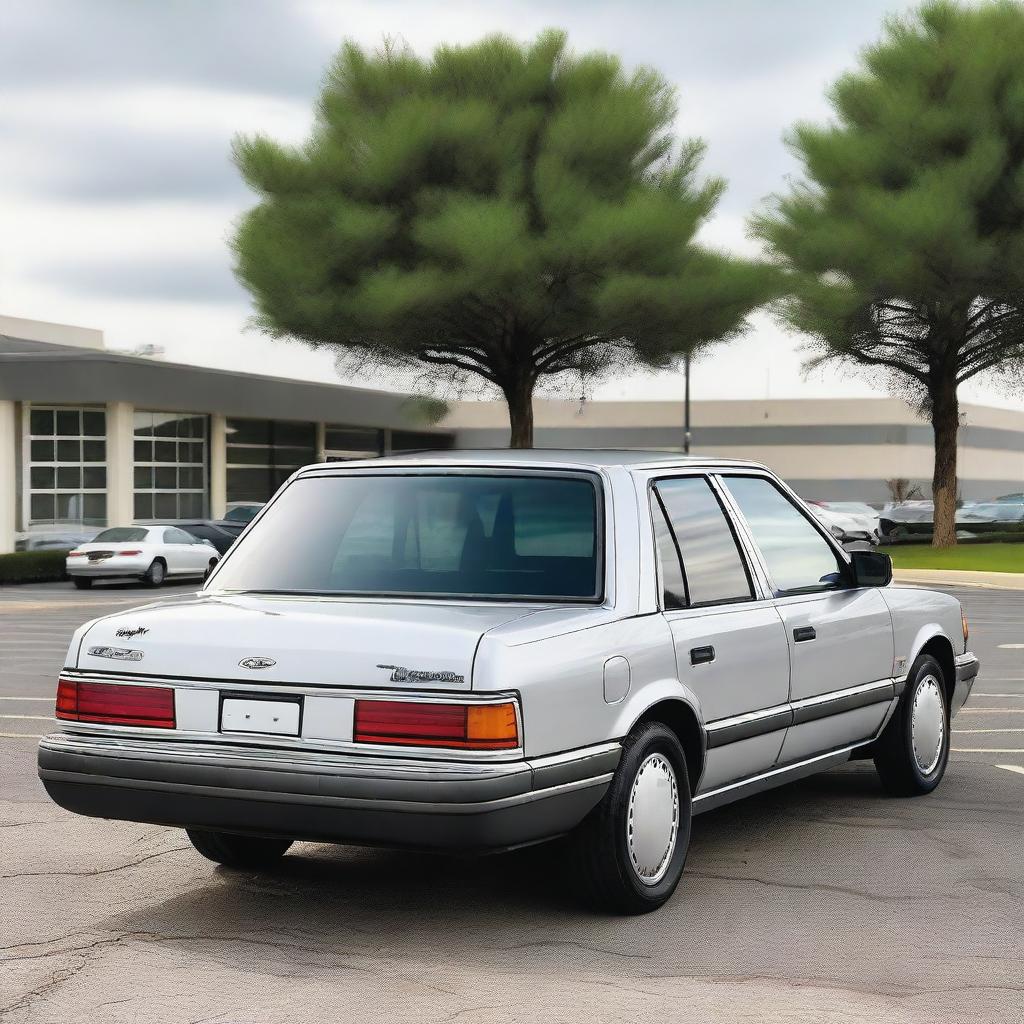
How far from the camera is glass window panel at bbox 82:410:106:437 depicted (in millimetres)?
44281

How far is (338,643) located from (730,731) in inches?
71.0

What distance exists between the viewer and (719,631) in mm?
6766

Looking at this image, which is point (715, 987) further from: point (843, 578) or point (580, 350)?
point (580, 350)

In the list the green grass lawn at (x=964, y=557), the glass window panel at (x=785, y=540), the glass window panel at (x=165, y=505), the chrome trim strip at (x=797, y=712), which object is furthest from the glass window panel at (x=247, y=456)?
the chrome trim strip at (x=797, y=712)

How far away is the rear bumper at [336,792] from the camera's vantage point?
546 centimetres

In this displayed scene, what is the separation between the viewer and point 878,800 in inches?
337

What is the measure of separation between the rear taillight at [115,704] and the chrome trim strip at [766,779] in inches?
82.0

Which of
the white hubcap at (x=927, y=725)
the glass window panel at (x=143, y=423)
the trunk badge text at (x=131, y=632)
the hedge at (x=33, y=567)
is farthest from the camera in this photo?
the glass window panel at (x=143, y=423)

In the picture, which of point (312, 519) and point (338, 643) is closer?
point (338, 643)

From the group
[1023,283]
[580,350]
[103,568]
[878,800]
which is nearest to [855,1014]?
[878,800]

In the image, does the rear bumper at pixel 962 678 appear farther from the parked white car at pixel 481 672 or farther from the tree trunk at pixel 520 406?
the tree trunk at pixel 520 406

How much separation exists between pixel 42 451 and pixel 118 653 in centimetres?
3884

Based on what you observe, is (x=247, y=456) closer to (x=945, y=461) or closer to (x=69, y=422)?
(x=69, y=422)

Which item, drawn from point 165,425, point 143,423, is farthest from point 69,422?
point 165,425
